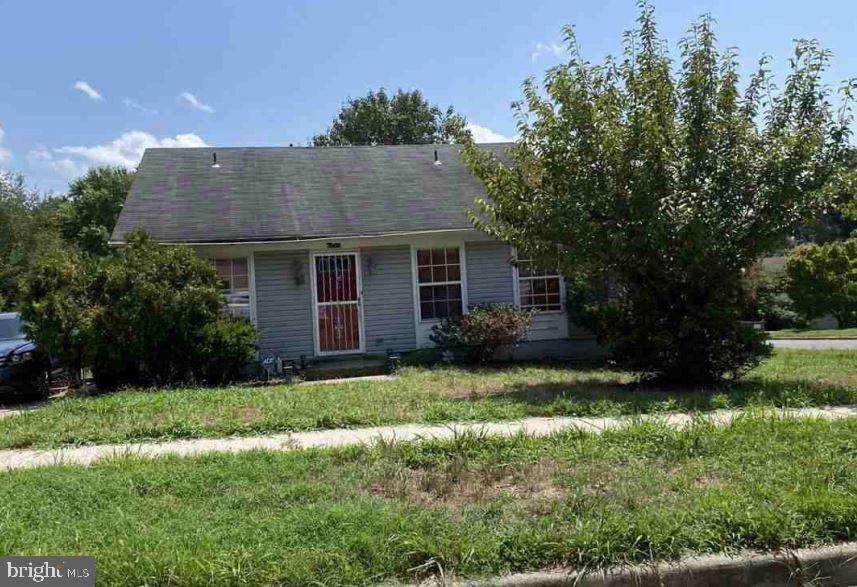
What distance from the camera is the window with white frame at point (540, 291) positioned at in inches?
604

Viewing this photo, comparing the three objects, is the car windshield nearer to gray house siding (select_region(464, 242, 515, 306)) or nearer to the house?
the house

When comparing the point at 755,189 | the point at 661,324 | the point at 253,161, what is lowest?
the point at 661,324

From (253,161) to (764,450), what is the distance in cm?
1424

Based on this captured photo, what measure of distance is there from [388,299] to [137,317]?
5.28 m

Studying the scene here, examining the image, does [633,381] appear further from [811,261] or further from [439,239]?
[811,261]

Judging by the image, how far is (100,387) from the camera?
467 inches

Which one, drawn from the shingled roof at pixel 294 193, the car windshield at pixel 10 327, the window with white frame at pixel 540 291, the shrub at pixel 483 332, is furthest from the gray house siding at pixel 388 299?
the car windshield at pixel 10 327

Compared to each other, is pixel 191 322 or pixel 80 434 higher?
pixel 191 322

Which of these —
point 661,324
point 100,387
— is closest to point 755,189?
point 661,324

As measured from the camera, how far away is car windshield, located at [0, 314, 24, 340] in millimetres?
12852

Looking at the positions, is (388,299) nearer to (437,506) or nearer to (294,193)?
(294,193)

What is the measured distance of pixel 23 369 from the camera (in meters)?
11.7

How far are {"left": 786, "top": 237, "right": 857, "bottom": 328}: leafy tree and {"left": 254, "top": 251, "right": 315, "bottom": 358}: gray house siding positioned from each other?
23.8 m

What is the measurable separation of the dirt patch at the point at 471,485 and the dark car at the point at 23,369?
9.16 metres
